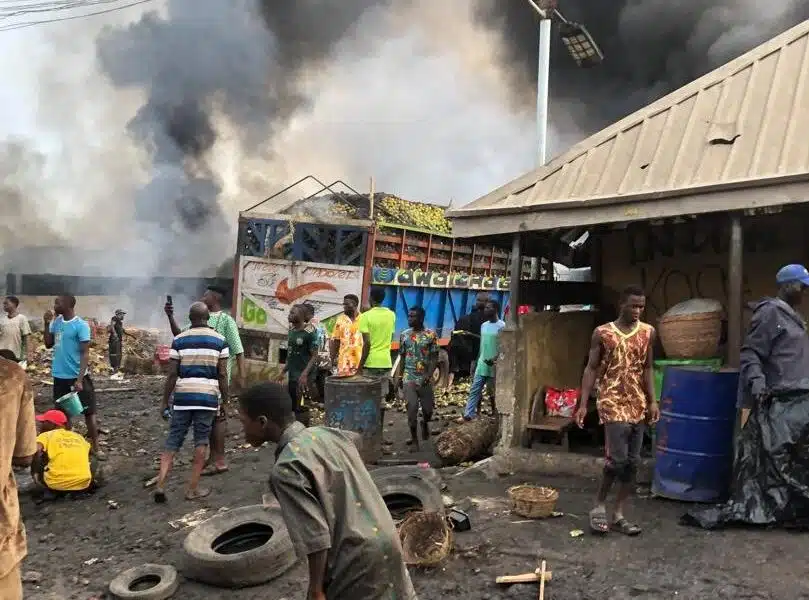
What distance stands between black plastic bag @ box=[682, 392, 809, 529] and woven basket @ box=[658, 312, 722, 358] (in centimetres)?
114

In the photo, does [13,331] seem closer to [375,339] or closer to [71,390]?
[71,390]

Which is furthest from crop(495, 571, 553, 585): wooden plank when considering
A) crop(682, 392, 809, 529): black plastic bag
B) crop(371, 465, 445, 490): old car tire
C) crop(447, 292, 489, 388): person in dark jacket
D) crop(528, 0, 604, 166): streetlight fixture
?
crop(528, 0, 604, 166): streetlight fixture

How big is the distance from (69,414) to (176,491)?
5.55ft

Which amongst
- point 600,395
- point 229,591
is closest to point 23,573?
point 229,591

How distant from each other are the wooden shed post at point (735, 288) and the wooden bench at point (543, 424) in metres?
1.56

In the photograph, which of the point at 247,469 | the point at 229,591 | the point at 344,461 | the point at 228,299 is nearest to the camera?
the point at 344,461

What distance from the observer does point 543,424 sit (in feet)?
21.3

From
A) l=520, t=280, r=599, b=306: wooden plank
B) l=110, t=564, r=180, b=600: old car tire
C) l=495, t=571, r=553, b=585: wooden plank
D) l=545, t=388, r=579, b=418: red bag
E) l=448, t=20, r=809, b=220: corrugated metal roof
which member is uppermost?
l=448, t=20, r=809, b=220: corrugated metal roof

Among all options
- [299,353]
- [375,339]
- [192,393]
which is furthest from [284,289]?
[192,393]

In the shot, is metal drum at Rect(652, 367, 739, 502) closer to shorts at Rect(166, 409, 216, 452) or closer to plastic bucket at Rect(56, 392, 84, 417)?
shorts at Rect(166, 409, 216, 452)

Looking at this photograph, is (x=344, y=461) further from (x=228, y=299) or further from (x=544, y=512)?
(x=228, y=299)

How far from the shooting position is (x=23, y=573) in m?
4.52

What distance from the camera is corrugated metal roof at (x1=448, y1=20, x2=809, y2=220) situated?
17.9ft

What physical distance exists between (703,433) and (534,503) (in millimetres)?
1375
